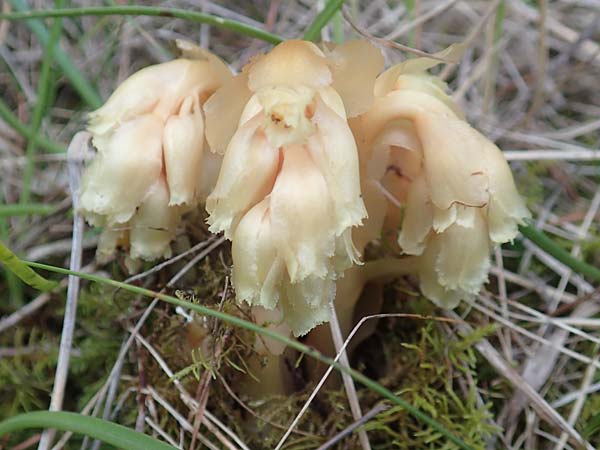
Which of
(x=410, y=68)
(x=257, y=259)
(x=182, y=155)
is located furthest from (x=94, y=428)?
(x=410, y=68)

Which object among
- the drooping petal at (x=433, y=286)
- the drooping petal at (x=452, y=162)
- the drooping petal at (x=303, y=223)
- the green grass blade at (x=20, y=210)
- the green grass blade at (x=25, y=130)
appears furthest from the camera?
the green grass blade at (x=25, y=130)

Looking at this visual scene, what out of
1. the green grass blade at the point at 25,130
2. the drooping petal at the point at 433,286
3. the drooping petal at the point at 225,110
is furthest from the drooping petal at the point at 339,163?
the green grass blade at the point at 25,130

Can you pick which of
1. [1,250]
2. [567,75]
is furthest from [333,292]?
[567,75]

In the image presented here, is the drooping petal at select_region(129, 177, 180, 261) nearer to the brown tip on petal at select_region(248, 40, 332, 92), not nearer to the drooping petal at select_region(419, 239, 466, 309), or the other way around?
the brown tip on petal at select_region(248, 40, 332, 92)

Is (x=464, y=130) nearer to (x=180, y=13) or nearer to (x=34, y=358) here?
(x=180, y=13)

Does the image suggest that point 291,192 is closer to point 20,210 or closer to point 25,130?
point 20,210

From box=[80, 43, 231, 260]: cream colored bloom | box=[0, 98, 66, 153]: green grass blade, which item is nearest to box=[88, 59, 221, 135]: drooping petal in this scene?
box=[80, 43, 231, 260]: cream colored bloom

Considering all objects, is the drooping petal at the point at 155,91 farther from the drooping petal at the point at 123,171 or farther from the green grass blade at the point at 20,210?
the green grass blade at the point at 20,210
